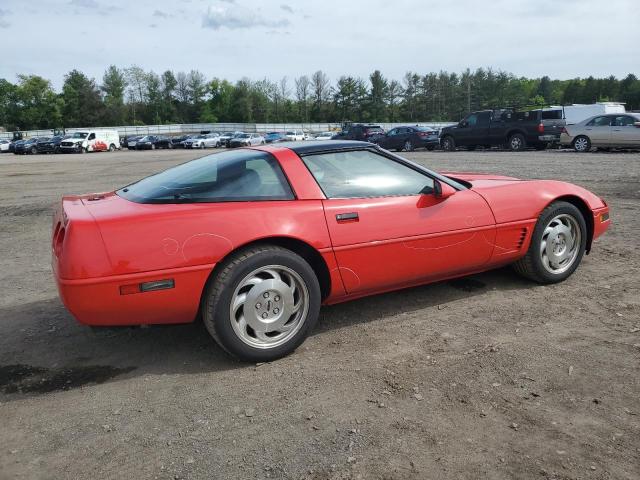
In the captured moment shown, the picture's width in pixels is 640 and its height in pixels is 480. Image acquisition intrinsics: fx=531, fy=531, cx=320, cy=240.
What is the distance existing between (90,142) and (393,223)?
45188mm

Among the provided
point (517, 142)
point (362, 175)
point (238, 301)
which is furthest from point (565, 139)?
point (238, 301)

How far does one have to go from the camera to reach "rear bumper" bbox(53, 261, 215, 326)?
275 centimetres

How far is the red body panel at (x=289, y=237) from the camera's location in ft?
9.14

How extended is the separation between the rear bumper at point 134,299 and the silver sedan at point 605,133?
17.4 meters

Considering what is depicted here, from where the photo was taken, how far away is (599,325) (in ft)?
11.2

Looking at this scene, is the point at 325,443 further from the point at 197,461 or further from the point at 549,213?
the point at 549,213

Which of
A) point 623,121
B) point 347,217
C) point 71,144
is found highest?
point 623,121

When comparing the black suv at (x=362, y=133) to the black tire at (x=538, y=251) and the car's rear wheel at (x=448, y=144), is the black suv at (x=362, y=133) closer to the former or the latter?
the car's rear wheel at (x=448, y=144)

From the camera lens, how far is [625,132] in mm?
16656

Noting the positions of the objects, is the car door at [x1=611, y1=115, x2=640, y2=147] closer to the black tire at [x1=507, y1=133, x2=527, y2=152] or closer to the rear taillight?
the black tire at [x1=507, y1=133, x2=527, y2=152]

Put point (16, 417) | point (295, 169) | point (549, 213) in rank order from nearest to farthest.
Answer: point (16, 417)
point (295, 169)
point (549, 213)

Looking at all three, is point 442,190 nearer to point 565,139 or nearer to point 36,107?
point 565,139

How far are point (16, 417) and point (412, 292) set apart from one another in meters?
2.76

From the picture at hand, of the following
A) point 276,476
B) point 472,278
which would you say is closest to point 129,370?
point 276,476
